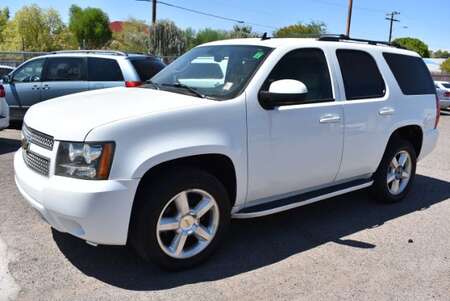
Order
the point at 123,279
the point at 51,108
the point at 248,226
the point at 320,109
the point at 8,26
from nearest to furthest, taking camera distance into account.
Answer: the point at 123,279, the point at 51,108, the point at 320,109, the point at 248,226, the point at 8,26

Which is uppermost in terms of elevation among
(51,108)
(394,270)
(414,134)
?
(51,108)

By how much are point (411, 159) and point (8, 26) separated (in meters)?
76.7

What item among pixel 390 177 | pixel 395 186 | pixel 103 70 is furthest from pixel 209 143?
pixel 103 70

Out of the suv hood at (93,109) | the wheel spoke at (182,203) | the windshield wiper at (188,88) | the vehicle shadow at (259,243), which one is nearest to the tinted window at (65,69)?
the suv hood at (93,109)

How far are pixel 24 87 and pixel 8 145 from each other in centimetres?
190

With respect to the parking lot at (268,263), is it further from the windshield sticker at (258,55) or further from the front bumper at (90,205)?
the windshield sticker at (258,55)

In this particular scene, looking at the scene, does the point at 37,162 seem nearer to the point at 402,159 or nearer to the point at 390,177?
the point at 390,177

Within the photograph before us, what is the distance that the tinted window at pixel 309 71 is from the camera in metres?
4.38

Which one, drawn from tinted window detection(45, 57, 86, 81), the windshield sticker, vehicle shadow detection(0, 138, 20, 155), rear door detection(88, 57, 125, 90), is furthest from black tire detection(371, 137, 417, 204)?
tinted window detection(45, 57, 86, 81)

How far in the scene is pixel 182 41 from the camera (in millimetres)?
40562

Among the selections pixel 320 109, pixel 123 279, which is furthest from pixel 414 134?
pixel 123 279

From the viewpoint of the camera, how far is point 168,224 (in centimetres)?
368

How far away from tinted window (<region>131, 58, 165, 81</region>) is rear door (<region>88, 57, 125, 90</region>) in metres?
0.36

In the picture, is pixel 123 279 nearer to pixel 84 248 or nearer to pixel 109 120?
pixel 84 248
